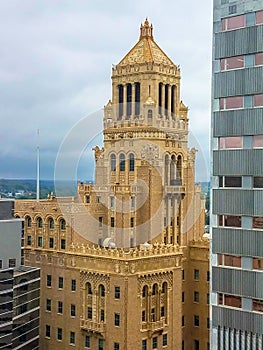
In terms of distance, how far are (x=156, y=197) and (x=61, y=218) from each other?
11.7 meters

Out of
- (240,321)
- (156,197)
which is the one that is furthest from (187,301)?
(240,321)

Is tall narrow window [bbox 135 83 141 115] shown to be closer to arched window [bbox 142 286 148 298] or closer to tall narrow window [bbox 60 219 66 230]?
tall narrow window [bbox 60 219 66 230]

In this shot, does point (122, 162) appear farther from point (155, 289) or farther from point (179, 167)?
point (155, 289)

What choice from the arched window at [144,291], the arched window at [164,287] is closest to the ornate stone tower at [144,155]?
the arched window at [164,287]

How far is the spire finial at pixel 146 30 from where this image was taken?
81.0 m

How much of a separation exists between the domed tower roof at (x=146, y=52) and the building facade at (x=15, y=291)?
79.4ft

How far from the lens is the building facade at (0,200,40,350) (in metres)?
61.5

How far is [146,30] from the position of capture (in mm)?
81125

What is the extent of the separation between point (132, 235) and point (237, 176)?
34.5 metres

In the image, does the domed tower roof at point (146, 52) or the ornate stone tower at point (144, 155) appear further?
the domed tower roof at point (146, 52)

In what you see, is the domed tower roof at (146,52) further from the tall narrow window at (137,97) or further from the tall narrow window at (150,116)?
the tall narrow window at (150,116)

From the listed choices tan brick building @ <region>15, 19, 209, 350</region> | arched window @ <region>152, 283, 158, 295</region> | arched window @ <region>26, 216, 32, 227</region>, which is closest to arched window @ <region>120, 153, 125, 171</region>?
tan brick building @ <region>15, 19, 209, 350</region>

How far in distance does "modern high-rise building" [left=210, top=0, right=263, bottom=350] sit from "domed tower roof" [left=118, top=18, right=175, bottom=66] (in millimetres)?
35422

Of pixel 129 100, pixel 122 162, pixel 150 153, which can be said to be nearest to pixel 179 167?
pixel 150 153
